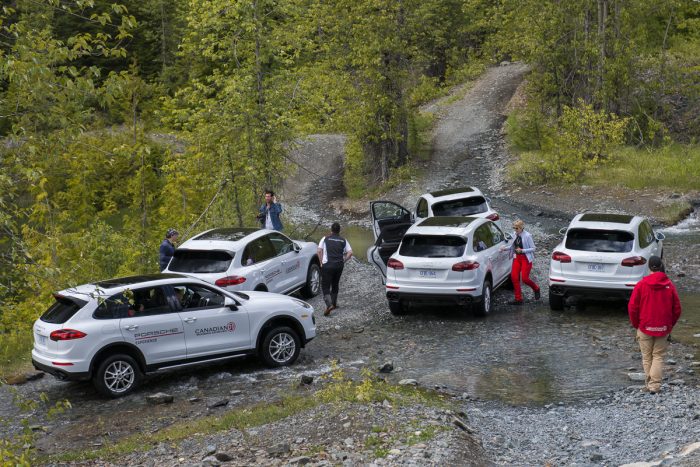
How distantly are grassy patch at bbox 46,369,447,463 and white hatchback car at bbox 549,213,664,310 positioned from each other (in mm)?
5323

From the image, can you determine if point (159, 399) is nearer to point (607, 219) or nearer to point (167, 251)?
point (167, 251)

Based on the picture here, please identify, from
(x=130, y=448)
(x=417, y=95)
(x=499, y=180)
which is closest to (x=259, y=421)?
(x=130, y=448)

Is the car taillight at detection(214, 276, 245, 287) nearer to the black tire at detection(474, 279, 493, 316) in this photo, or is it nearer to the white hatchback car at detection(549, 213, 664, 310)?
the black tire at detection(474, 279, 493, 316)

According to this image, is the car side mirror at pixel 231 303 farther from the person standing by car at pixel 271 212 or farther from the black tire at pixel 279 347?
the person standing by car at pixel 271 212

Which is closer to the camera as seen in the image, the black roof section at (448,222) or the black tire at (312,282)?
the black roof section at (448,222)

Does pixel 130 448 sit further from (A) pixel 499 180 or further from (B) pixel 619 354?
(A) pixel 499 180

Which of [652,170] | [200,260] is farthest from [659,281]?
[652,170]

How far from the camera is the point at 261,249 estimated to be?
51.7ft

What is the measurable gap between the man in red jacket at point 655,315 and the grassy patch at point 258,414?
9.25 feet

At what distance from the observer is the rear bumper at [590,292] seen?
1454cm

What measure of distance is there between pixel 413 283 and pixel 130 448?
7.01m

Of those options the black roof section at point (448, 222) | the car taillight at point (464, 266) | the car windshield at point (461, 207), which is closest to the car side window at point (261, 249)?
the black roof section at point (448, 222)

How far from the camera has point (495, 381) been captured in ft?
37.8

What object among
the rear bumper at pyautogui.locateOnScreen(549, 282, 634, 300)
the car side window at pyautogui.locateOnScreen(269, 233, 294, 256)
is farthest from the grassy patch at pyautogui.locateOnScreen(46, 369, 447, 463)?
the car side window at pyautogui.locateOnScreen(269, 233, 294, 256)
